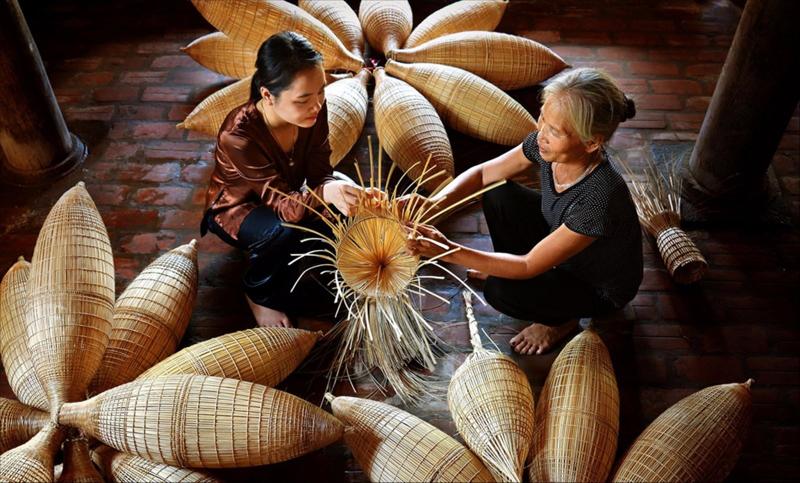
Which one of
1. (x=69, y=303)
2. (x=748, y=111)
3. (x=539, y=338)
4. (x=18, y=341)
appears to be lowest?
(x=539, y=338)

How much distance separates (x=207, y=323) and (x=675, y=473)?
1.65 m

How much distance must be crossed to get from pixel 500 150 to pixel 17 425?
2204 mm

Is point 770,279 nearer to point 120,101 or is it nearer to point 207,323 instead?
point 207,323

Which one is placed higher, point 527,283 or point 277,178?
point 277,178

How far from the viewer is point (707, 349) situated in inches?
106

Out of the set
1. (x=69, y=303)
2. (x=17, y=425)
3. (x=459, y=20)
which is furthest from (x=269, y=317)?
(x=459, y=20)

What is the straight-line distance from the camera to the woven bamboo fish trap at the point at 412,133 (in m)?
3.03

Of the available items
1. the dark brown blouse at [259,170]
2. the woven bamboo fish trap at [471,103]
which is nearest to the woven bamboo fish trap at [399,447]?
the dark brown blouse at [259,170]

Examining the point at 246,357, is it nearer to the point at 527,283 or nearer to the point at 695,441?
the point at 527,283

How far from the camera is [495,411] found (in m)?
2.09

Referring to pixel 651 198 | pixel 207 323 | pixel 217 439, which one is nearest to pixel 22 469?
pixel 217 439

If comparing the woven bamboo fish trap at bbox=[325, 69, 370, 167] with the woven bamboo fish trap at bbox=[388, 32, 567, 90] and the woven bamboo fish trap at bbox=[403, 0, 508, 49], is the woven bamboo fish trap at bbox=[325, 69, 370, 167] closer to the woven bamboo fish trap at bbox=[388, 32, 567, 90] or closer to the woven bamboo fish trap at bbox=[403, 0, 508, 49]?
the woven bamboo fish trap at bbox=[388, 32, 567, 90]

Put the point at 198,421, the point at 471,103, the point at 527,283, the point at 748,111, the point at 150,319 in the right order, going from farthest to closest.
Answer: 1. the point at 471,103
2. the point at 748,111
3. the point at 527,283
4. the point at 150,319
5. the point at 198,421

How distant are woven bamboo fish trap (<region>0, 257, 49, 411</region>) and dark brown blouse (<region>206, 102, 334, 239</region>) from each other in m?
0.66
